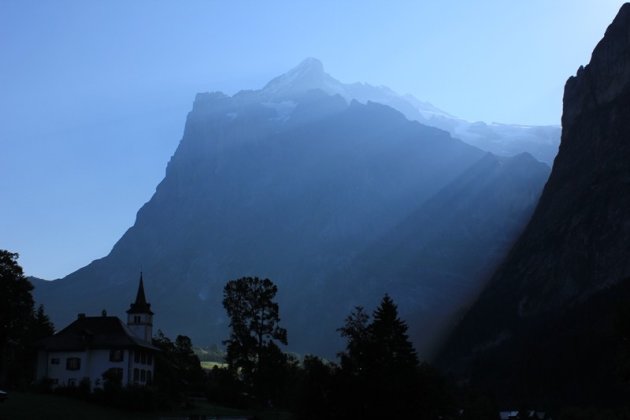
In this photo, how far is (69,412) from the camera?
249ft

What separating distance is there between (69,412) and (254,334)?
107 ft

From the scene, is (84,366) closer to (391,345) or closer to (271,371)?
(271,371)

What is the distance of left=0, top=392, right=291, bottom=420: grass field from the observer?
70250 mm

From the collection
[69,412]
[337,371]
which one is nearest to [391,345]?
[337,371]

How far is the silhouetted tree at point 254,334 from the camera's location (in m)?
103

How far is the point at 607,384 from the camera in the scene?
175 metres

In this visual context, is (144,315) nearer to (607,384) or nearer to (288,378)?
(288,378)

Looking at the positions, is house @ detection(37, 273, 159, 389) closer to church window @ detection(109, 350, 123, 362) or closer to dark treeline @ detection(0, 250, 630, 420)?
church window @ detection(109, 350, 123, 362)

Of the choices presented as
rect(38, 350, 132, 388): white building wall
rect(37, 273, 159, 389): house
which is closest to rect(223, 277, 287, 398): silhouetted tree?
rect(37, 273, 159, 389): house

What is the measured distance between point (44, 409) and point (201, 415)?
15292mm

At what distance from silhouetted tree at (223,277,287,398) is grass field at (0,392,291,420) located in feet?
27.0

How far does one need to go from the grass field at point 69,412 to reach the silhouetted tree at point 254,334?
8.22 metres

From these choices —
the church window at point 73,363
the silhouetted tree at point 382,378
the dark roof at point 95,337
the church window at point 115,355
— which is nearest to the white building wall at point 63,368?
the church window at point 73,363

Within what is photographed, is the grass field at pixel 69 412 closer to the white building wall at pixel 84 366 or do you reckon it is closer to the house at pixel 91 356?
the white building wall at pixel 84 366
